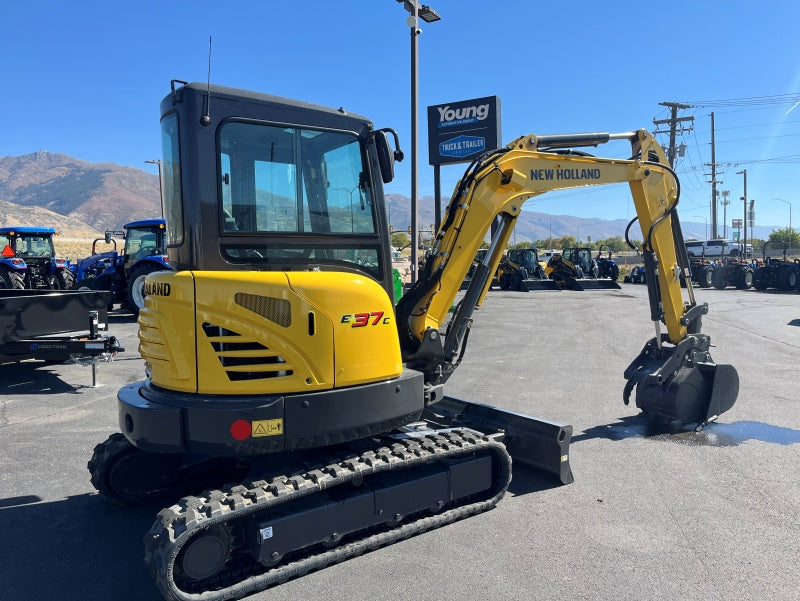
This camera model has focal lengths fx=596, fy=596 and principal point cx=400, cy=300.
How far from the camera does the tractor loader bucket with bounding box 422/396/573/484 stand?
204 inches

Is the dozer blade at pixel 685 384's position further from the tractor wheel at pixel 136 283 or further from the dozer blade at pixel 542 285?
the dozer blade at pixel 542 285

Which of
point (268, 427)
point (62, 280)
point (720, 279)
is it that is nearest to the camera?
point (268, 427)

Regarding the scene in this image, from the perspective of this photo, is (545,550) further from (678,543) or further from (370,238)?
(370,238)

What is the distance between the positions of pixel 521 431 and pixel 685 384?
2.43 metres

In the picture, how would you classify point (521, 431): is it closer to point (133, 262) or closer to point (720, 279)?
point (133, 262)

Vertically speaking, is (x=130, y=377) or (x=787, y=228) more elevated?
(x=787, y=228)

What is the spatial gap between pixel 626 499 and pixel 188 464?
3.63m

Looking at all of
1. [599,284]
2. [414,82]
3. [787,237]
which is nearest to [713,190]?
[787,237]

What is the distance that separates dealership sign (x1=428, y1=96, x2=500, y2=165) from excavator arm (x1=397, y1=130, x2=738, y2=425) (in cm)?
1997

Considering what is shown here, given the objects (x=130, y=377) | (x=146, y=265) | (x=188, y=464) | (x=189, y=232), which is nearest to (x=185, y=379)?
(x=189, y=232)

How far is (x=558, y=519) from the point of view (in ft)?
15.0

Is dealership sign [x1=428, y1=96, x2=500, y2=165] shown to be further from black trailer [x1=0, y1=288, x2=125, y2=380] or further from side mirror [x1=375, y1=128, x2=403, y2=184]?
side mirror [x1=375, y1=128, x2=403, y2=184]

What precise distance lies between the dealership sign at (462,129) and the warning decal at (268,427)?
23.6 m

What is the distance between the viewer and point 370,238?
4371 mm
